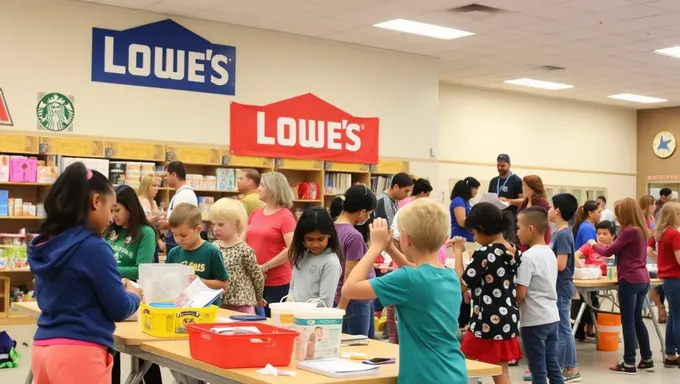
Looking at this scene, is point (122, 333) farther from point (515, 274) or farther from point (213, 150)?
point (213, 150)

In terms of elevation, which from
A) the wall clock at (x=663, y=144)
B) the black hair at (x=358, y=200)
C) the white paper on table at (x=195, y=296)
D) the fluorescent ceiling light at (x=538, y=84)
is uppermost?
the fluorescent ceiling light at (x=538, y=84)

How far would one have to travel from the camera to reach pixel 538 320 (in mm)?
5246

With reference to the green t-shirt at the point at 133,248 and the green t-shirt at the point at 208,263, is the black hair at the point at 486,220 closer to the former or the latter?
the green t-shirt at the point at 208,263

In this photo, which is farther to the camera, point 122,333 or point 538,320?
point 538,320

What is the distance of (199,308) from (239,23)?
291 inches

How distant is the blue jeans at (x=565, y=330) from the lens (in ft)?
20.9

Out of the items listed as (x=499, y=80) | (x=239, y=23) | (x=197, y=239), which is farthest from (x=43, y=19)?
(x=499, y=80)

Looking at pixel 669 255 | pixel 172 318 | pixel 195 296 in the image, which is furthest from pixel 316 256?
pixel 669 255

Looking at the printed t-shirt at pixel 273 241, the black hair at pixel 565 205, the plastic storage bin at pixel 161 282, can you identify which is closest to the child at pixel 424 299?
the plastic storage bin at pixel 161 282

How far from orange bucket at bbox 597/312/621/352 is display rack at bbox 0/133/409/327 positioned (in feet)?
14.5

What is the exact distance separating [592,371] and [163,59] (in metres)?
6.01

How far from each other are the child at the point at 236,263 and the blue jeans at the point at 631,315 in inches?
142

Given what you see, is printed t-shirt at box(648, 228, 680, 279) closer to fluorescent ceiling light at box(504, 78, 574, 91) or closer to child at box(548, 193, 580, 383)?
child at box(548, 193, 580, 383)

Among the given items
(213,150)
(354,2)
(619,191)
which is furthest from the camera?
(619,191)
